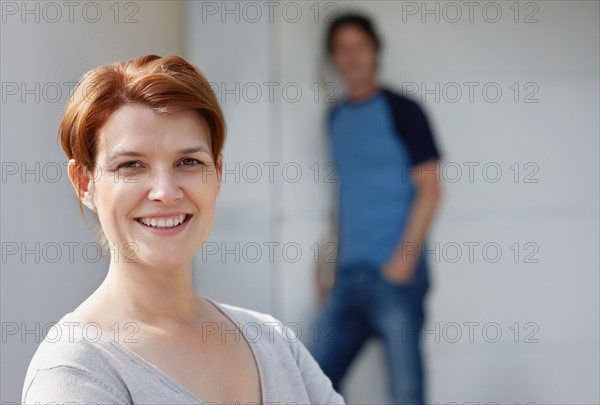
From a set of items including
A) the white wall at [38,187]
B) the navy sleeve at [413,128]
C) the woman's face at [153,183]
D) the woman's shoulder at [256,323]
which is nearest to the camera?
the woman's face at [153,183]

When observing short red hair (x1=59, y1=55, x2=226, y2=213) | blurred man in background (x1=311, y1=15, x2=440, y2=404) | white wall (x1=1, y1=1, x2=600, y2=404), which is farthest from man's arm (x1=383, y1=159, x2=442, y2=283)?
short red hair (x1=59, y1=55, x2=226, y2=213)

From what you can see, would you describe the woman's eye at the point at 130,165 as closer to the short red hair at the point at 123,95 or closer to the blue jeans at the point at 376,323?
the short red hair at the point at 123,95

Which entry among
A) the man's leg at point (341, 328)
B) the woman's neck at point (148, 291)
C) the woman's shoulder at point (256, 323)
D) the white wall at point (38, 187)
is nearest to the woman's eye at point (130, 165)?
the woman's neck at point (148, 291)

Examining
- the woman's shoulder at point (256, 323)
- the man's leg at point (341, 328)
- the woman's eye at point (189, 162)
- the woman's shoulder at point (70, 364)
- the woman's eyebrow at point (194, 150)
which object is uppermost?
the woman's eyebrow at point (194, 150)

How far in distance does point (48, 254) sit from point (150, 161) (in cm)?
185

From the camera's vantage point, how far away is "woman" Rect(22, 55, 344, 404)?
1.40 meters

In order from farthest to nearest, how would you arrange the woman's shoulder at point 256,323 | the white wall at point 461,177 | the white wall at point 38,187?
the white wall at point 461,177, the white wall at point 38,187, the woman's shoulder at point 256,323

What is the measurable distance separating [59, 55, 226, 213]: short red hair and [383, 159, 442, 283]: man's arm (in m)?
A: 2.31

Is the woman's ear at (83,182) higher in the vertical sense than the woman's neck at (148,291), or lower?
higher

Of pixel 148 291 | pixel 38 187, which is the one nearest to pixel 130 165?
pixel 148 291

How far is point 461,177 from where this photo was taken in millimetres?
3957

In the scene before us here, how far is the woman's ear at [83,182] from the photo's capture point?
4.96ft

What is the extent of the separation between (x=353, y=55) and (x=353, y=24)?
0.13 meters

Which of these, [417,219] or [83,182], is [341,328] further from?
[83,182]
